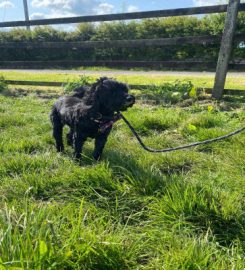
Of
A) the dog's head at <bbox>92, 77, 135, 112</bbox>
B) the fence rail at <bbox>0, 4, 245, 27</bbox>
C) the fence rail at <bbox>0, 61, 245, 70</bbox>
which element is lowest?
the fence rail at <bbox>0, 61, 245, 70</bbox>

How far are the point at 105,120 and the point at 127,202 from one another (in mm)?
1203

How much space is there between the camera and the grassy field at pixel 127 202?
1914 millimetres

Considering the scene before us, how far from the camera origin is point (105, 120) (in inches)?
144

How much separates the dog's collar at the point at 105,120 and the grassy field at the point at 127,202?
35 cm

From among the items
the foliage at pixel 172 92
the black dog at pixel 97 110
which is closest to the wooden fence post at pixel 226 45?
the foliage at pixel 172 92

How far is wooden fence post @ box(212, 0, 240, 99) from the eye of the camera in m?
6.06

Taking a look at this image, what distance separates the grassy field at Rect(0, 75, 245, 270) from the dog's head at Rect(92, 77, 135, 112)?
0.57m

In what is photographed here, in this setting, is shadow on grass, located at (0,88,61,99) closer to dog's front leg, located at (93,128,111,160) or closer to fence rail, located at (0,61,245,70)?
fence rail, located at (0,61,245,70)

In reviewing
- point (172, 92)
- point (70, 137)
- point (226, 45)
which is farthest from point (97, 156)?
point (226, 45)

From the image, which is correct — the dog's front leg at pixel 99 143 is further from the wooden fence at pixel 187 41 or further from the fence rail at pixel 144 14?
the fence rail at pixel 144 14

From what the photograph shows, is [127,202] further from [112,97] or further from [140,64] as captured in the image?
[140,64]

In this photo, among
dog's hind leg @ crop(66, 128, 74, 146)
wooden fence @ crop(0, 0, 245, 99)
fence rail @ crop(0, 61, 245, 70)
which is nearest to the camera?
dog's hind leg @ crop(66, 128, 74, 146)

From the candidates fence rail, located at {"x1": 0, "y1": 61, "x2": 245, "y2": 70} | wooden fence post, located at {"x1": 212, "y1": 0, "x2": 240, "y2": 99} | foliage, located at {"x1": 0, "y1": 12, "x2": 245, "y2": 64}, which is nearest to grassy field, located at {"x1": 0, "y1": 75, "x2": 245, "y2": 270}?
wooden fence post, located at {"x1": 212, "y1": 0, "x2": 240, "y2": 99}

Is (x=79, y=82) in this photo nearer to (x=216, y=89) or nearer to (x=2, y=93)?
(x=2, y=93)
